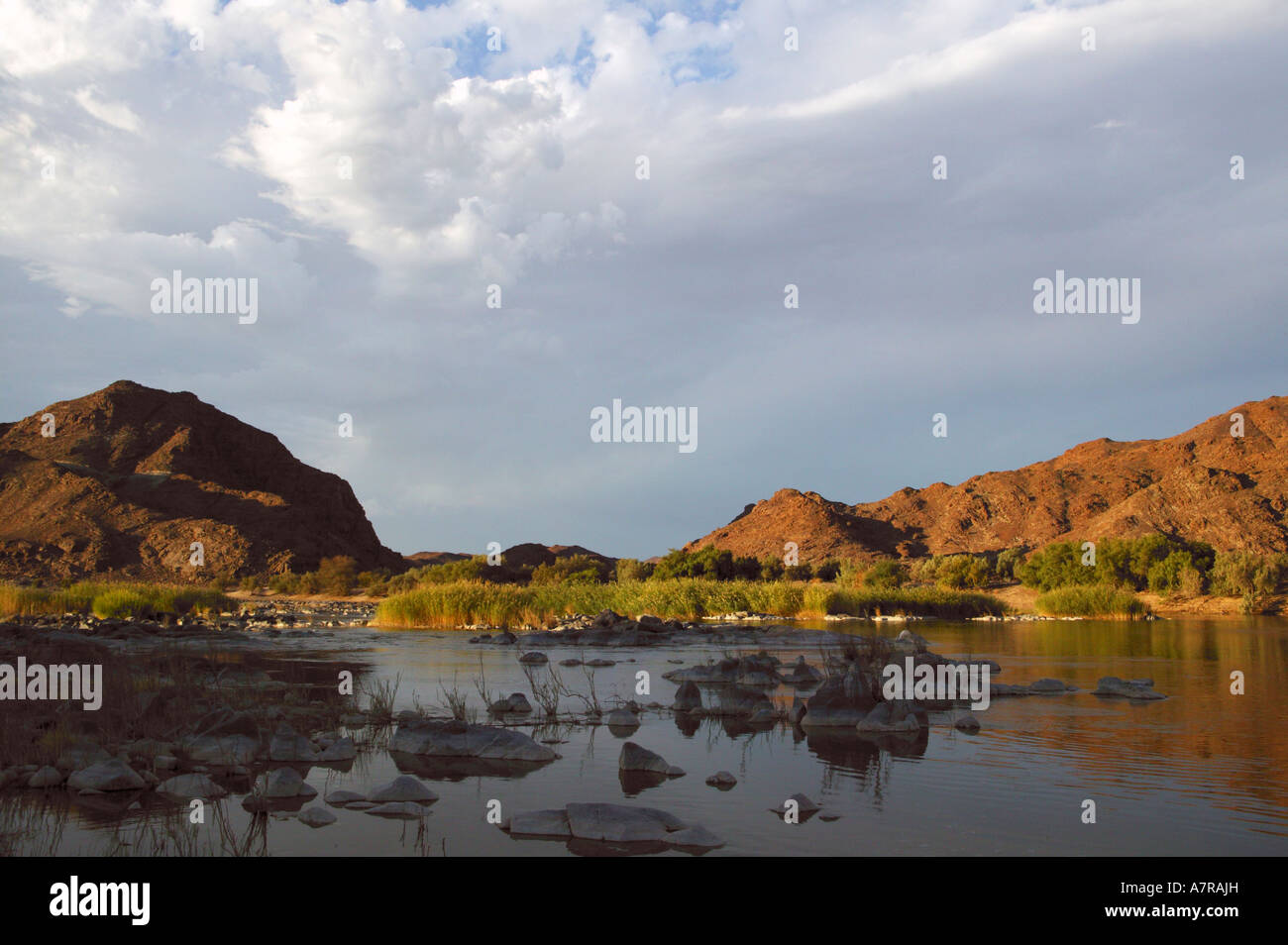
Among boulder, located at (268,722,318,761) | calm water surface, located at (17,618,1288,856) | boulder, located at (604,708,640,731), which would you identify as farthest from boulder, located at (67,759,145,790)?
boulder, located at (604,708,640,731)

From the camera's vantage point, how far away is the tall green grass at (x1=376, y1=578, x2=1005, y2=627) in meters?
31.4

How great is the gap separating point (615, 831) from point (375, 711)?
5.40 m

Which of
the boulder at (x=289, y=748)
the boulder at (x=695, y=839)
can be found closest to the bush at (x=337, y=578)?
the boulder at (x=289, y=748)

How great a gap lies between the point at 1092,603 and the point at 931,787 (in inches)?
1469

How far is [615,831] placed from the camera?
19.2ft

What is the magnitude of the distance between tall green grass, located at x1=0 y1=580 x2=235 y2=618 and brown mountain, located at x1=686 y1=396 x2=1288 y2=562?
67674 millimetres

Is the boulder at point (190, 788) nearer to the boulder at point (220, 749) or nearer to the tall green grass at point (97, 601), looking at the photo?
the boulder at point (220, 749)

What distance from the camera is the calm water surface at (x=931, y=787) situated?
5793mm

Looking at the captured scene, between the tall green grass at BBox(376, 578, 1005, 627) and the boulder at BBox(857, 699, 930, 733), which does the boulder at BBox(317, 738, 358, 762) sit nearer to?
the boulder at BBox(857, 699, 930, 733)

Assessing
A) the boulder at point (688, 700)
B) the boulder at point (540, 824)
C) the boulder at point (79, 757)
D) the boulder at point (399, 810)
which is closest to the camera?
the boulder at point (540, 824)

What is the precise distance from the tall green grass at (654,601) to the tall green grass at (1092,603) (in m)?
2.40
